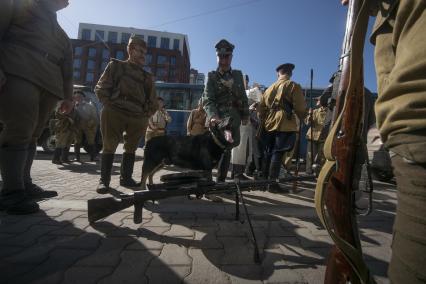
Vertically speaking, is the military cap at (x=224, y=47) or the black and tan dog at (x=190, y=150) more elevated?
the military cap at (x=224, y=47)

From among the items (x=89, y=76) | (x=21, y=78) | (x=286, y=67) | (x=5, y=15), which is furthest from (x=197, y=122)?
(x=89, y=76)

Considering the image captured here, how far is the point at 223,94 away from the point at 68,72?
2.00m

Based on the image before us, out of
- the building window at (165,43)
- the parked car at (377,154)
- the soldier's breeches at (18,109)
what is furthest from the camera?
the building window at (165,43)

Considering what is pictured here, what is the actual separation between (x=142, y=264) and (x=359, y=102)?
1473 millimetres

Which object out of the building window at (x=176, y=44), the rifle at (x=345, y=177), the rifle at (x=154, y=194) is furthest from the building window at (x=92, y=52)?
the rifle at (x=345, y=177)

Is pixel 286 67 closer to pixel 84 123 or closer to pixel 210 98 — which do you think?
pixel 210 98

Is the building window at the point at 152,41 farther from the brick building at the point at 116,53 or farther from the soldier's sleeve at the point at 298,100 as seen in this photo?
the soldier's sleeve at the point at 298,100

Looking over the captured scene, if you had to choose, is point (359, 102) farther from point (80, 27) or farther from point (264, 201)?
point (80, 27)

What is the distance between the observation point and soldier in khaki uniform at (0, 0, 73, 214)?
2.39m

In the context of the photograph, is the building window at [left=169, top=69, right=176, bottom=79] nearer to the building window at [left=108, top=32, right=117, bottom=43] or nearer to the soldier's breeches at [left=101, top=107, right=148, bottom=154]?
the building window at [left=108, top=32, right=117, bottom=43]

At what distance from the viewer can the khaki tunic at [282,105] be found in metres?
4.39

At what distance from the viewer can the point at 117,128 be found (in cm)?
376

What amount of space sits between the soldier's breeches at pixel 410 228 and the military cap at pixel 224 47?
3498mm

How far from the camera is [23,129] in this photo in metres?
2.52
